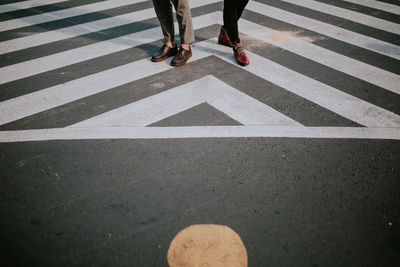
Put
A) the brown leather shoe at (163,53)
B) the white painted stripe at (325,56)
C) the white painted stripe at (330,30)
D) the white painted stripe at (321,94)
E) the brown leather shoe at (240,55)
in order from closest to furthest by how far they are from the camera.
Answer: the white painted stripe at (321,94), the white painted stripe at (325,56), the brown leather shoe at (240,55), the brown leather shoe at (163,53), the white painted stripe at (330,30)

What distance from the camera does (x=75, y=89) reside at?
3.85 meters

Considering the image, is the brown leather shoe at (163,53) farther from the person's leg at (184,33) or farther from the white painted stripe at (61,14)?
the white painted stripe at (61,14)

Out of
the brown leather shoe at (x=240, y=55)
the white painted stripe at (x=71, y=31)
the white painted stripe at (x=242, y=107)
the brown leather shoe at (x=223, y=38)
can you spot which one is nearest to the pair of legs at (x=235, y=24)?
the brown leather shoe at (x=240, y=55)

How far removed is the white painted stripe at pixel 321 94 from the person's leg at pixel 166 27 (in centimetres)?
76

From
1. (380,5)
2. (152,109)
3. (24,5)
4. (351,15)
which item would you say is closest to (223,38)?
(152,109)

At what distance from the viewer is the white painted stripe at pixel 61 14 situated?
18.2 ft

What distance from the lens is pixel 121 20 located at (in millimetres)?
5844

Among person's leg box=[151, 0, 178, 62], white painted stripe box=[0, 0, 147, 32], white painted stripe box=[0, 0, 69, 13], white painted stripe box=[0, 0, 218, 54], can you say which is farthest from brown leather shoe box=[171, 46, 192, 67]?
white painted stripe box=[0, 0, 69, 13]

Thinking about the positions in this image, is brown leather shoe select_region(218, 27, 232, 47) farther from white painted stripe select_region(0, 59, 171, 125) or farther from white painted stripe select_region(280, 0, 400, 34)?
white painted stripe select_region(280, 0, 400, 34)

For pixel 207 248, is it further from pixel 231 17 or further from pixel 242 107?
pixel 231 17

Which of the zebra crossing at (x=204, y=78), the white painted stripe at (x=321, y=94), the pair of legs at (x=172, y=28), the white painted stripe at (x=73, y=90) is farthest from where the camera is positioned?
the pair of legs at (x=172, y=28)

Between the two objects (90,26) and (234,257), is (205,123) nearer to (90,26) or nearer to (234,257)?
(234,257)

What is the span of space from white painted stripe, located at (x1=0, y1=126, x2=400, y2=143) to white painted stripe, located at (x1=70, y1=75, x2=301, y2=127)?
112mm

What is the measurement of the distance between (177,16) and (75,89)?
181cm
